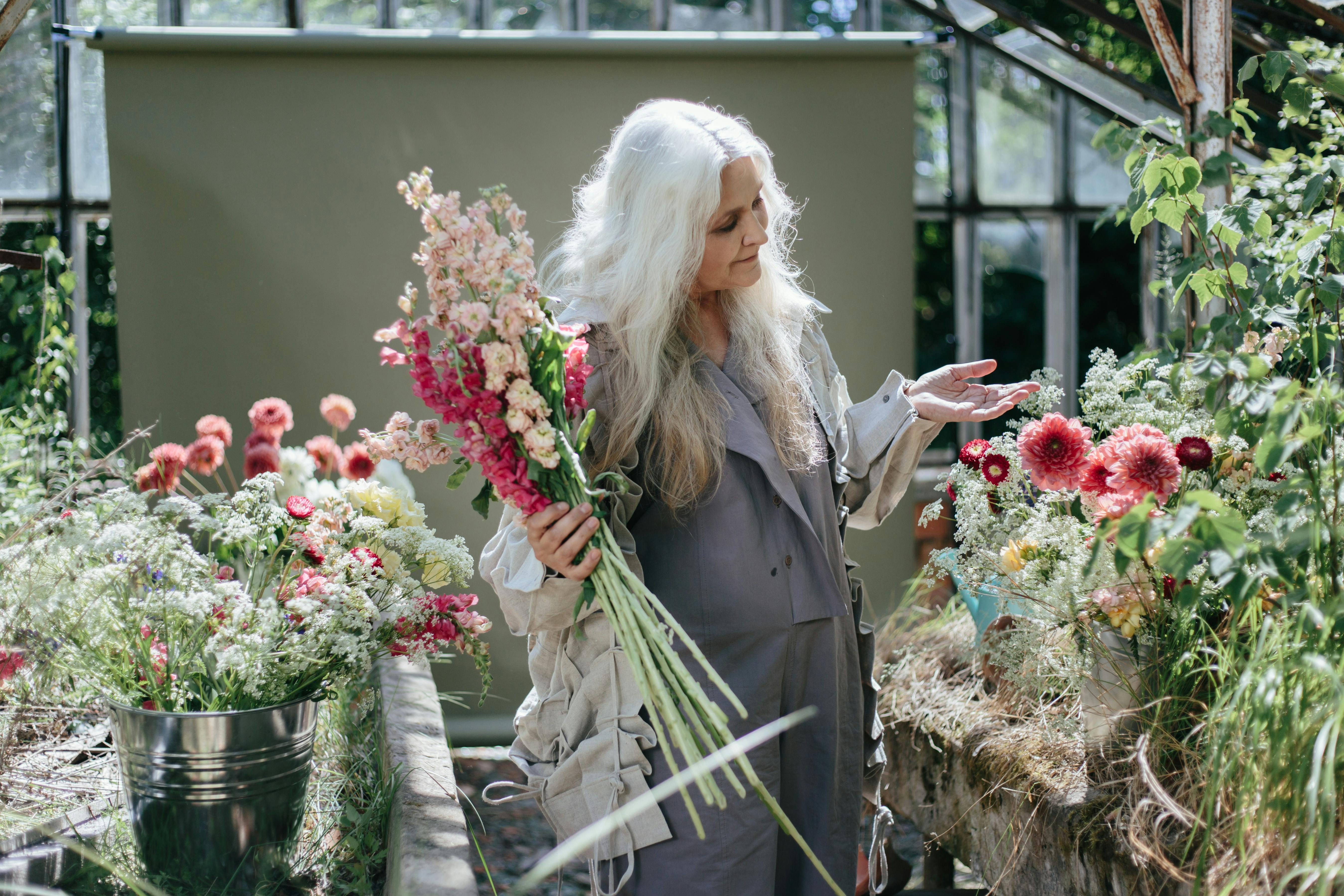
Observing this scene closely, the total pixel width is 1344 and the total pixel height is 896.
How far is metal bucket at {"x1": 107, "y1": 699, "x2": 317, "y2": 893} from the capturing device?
2018mm

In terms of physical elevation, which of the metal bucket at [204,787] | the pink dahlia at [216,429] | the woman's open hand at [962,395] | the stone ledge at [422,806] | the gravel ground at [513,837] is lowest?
the gravel ground at [513,837]

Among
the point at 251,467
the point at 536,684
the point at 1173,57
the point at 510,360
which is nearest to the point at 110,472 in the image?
the point at 251,467

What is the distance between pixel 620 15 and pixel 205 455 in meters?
2.80

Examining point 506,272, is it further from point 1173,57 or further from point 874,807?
point 1173,57

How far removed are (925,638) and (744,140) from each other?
5.88 ft

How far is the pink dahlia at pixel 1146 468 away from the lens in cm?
160

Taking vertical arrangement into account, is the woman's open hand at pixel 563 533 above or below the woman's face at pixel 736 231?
below

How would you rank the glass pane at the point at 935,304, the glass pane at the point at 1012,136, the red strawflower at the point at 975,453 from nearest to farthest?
the red strawflower at the point at 975,453, the glass pane at the point at 1012,136, the glass pane at the point at 935,304

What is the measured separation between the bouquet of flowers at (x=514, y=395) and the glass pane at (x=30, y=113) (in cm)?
379

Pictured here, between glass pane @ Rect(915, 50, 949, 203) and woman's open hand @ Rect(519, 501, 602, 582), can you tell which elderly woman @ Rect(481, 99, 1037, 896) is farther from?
glass pane @ Rect(915, 50, 949, 203)

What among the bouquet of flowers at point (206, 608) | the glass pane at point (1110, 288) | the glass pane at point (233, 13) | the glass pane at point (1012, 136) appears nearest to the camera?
the bouquet of flowers at point (206, 608)

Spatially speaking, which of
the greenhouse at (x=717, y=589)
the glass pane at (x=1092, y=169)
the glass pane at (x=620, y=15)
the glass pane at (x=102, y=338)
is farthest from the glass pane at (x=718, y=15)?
the glass pane at (x=102, y=338)

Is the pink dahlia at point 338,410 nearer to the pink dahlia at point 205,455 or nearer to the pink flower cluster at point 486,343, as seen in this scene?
the pink dahlia at point 205,455

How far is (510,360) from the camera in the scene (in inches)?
56.7
